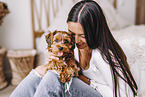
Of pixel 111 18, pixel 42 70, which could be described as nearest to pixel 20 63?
pixel 42 70

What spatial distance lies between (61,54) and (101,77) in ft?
0.99

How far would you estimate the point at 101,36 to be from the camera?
853mm

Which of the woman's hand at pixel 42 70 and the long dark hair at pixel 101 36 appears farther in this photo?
the woman's hand at pixel 42 70

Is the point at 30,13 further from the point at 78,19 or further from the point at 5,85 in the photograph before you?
the point at 78,19

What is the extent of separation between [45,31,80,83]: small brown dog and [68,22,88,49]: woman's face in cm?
3

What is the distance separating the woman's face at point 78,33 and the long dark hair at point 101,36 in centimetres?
2

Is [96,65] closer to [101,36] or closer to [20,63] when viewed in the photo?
[101,36]

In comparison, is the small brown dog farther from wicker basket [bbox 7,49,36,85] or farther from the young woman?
wicker basket [bbox 7,49,36,85]

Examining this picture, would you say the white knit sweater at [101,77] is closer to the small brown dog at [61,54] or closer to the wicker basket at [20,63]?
the small brown dog at [61,54]

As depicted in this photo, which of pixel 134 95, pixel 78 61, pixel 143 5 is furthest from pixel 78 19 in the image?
pixel 143 5

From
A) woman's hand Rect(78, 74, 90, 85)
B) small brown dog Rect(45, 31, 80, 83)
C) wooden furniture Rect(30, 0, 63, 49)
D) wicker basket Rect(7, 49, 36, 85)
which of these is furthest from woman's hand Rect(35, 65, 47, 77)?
wooden furniture Rect(30, 0, 63, 49)

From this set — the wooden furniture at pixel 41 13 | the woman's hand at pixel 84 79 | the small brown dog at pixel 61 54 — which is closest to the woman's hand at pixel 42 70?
the small brown dog at pixel 61 54

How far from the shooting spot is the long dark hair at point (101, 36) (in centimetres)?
83

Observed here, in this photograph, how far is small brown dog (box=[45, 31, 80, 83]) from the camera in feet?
2.93
